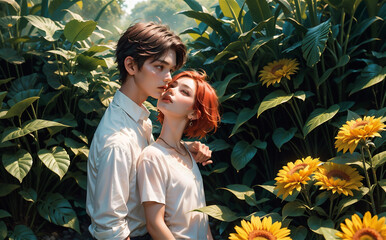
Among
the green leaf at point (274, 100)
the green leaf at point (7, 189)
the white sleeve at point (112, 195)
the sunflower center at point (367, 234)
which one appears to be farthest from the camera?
the green leaf at point (7, 189)

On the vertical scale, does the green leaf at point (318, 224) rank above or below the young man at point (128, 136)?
below

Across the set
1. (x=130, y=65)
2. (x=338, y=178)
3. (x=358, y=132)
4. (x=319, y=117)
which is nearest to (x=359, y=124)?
(x=358, y=132)

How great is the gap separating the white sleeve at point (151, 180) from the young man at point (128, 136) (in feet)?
0.14

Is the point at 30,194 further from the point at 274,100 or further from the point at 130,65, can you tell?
the point at 274,100

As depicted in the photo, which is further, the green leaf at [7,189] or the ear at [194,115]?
the green leaf at [7,189]

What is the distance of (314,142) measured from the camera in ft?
7.52

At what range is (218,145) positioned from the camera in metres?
2.36

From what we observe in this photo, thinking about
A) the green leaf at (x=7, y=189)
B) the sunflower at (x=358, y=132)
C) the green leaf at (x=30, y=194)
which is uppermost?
the sunflower at (x=358, y=132)

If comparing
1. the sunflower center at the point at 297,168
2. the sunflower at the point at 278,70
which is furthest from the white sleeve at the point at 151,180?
the sunflower at the point at 278,70

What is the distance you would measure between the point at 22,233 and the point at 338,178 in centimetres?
171

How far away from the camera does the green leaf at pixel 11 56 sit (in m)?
2.52

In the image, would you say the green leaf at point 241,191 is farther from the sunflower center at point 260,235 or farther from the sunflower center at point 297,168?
the sunflower center at point 260,235

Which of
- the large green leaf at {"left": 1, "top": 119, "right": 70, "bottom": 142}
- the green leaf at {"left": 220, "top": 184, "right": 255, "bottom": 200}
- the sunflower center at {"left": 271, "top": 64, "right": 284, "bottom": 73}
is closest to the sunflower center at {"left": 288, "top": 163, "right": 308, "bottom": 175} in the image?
the green leaf at {"left": 220, "top": 184, "right": 255, "bottom": 200}

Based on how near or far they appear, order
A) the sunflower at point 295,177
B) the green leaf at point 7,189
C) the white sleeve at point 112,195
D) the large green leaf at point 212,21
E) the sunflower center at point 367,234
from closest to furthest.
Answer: the sunflower center at point 367,234 < the white sleeve at point 112,195 < the sunflower at point 295,177 < the green leaf at point 7,189 < the large green leaf at point 212,21
